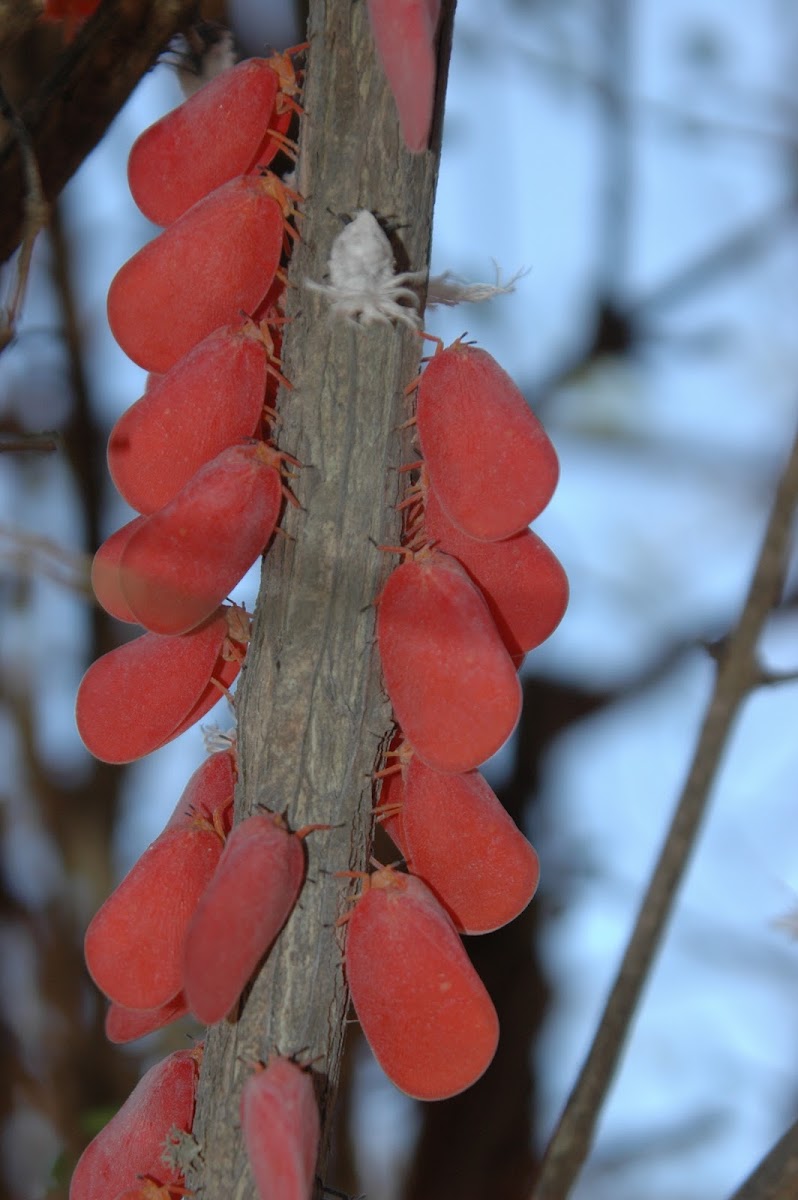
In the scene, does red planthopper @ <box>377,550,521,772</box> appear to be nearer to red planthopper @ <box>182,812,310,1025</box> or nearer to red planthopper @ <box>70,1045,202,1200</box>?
red planthopper @ <box>182,812,310,1025</box>

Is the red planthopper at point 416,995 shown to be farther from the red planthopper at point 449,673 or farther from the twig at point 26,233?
the twig at point 26,233

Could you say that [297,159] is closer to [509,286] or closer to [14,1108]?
[509,286]

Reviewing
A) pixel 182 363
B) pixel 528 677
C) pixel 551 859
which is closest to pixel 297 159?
pixel 182 363

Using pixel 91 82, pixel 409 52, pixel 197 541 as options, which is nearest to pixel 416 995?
pixel 197 541

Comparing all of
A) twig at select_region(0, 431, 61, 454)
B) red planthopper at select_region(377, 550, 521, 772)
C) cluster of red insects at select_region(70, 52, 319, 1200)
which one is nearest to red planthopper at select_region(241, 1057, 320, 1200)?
cluster of red insects at select_region(70, 52, 319, 1200)

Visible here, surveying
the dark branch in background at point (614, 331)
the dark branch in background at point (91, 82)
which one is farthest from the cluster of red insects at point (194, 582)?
the dark branch in background at point (614, 331)

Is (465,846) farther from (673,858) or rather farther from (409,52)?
(409,52)
